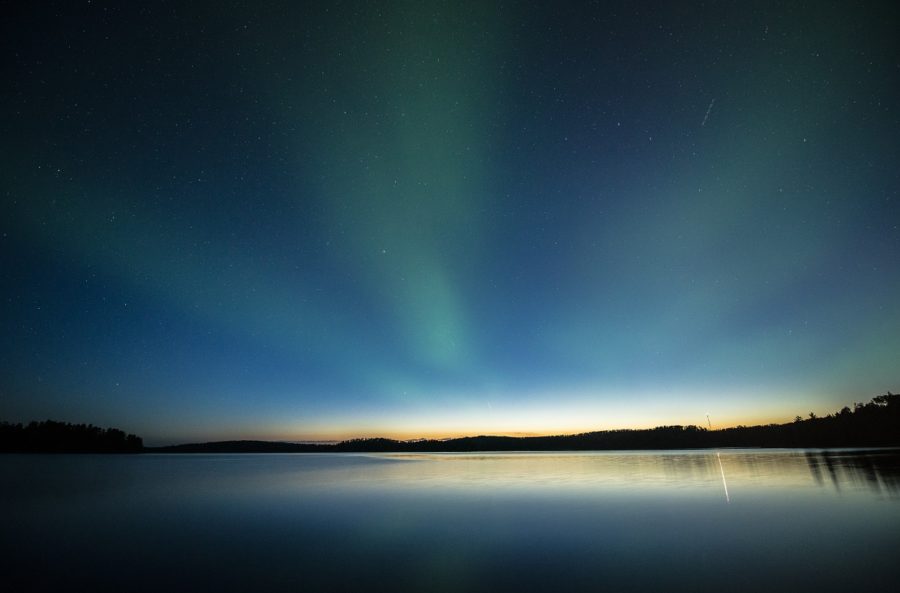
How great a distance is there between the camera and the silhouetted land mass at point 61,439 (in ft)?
495

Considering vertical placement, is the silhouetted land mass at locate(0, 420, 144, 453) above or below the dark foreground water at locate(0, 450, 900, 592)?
above

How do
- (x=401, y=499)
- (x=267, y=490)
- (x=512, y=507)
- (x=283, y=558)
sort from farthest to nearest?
(x=267, y=490) → (x=401, y=499) → (x=512, y=507) → (x=283, y=558)

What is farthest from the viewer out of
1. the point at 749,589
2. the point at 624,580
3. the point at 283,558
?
the point at 283,558

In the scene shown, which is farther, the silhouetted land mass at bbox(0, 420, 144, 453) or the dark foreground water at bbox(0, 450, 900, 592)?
the silhouetted land mass at bbox(0, 420, 144, 453)

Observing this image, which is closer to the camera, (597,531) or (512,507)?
(597,531)

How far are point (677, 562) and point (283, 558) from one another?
447 inches

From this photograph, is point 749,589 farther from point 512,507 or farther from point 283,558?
point 512,507

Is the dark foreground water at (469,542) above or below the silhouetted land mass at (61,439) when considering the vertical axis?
below

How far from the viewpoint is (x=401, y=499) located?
86.9 ft

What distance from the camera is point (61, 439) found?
507ft

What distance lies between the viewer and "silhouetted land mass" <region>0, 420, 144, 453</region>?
151 m

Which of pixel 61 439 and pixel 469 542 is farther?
pixel 61 439

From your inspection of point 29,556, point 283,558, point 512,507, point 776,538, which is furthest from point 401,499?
point 776,538

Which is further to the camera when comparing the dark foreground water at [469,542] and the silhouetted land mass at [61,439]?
the silhouetted land mass at [61,439]
